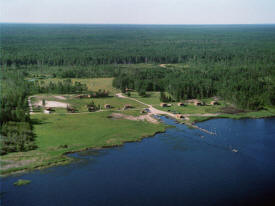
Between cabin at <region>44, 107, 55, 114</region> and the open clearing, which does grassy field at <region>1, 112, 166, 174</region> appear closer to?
cabin at <region>44, 107, 55, 114</region>

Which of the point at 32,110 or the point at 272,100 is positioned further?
the point at 272,100

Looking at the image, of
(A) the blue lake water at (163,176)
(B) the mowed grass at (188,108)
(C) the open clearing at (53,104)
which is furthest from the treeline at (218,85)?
(A) the blue lake water at (163,176)

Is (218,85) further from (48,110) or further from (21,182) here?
(21,182)

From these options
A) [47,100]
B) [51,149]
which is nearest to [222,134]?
[51,149]

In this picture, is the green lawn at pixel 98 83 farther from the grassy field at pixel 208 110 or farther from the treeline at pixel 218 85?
the grassy field at pixel 208 110

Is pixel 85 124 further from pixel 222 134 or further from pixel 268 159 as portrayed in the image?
pixel 268 159

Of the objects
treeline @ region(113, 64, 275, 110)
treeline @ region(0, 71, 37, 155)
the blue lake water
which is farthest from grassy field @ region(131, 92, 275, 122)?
treeline @ region(0, 71, 37, 155)

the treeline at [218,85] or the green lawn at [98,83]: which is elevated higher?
the treeline at [218,85]
